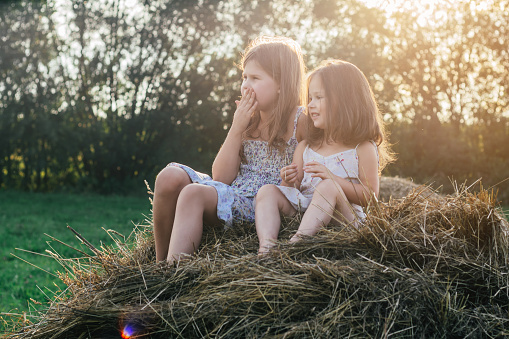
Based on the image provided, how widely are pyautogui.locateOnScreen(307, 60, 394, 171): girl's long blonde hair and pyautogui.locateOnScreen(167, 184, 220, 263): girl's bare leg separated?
0.81 meters

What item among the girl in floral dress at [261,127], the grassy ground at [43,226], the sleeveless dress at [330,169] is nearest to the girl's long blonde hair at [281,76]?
the girl in floral dress at [261,127]


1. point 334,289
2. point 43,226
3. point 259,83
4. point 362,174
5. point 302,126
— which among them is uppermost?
point 259,83

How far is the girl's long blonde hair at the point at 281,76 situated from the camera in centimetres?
316

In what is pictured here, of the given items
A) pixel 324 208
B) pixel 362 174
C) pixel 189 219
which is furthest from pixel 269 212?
pixel 362 174

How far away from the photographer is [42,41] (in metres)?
11.5

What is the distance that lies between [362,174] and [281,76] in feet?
2.50

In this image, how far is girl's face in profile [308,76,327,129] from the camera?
9.75ft

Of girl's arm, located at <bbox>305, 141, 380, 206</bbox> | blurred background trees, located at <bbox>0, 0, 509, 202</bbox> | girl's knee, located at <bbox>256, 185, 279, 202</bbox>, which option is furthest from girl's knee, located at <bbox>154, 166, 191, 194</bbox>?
blurred background trees, located at <bbox>0, 0, 509, 202</bbox>

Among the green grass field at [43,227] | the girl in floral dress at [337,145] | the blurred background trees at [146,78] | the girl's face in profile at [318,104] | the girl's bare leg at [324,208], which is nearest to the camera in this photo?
the girl's bare leg at [324,208]

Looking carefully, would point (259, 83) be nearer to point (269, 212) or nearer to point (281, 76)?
point (281, 76)

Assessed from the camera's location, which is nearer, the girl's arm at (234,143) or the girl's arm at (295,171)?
the girl's arm at (295,171)

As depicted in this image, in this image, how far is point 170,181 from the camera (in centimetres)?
264

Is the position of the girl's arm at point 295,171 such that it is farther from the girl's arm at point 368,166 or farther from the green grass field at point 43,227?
the green grass field at point 43,227

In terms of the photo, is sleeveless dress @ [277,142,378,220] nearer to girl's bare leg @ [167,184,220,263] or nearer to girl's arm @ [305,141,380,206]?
girl's arm @ [305,141,380,206]
